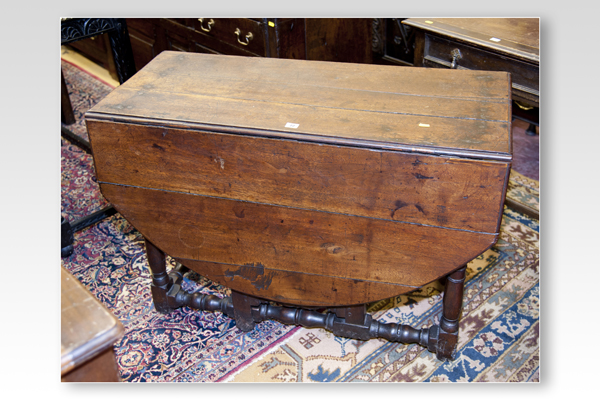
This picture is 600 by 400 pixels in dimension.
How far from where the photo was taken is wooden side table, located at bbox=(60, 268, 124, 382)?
901mm

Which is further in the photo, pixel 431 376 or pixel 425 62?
pixel 425 62

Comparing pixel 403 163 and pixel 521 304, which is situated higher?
pixel 403 163

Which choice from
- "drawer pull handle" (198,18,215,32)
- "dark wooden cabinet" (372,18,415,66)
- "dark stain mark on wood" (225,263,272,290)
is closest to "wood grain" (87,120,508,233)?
"dark stain mark on wood" (225,263,272,290)

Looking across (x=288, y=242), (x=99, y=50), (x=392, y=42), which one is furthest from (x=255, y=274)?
(x=99, y=50)

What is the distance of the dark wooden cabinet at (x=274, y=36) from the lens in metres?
2.65

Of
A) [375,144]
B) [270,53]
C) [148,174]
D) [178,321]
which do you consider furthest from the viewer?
[270,53]

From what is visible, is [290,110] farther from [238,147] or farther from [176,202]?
[176,202]

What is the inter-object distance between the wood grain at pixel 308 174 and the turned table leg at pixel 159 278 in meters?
0.34

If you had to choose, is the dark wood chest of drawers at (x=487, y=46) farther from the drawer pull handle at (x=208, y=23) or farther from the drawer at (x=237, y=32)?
the drawer pull handle at (x=208, y=23)

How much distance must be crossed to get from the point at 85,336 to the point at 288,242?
0.78 meters

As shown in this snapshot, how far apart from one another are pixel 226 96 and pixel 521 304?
1273 millimetres

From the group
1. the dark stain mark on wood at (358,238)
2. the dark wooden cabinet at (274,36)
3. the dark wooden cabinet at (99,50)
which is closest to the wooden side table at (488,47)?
the dark wooden cabinet at (274,36)

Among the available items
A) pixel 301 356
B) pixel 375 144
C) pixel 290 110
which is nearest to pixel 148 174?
pixel 290 110

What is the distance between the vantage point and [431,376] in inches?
71.9
